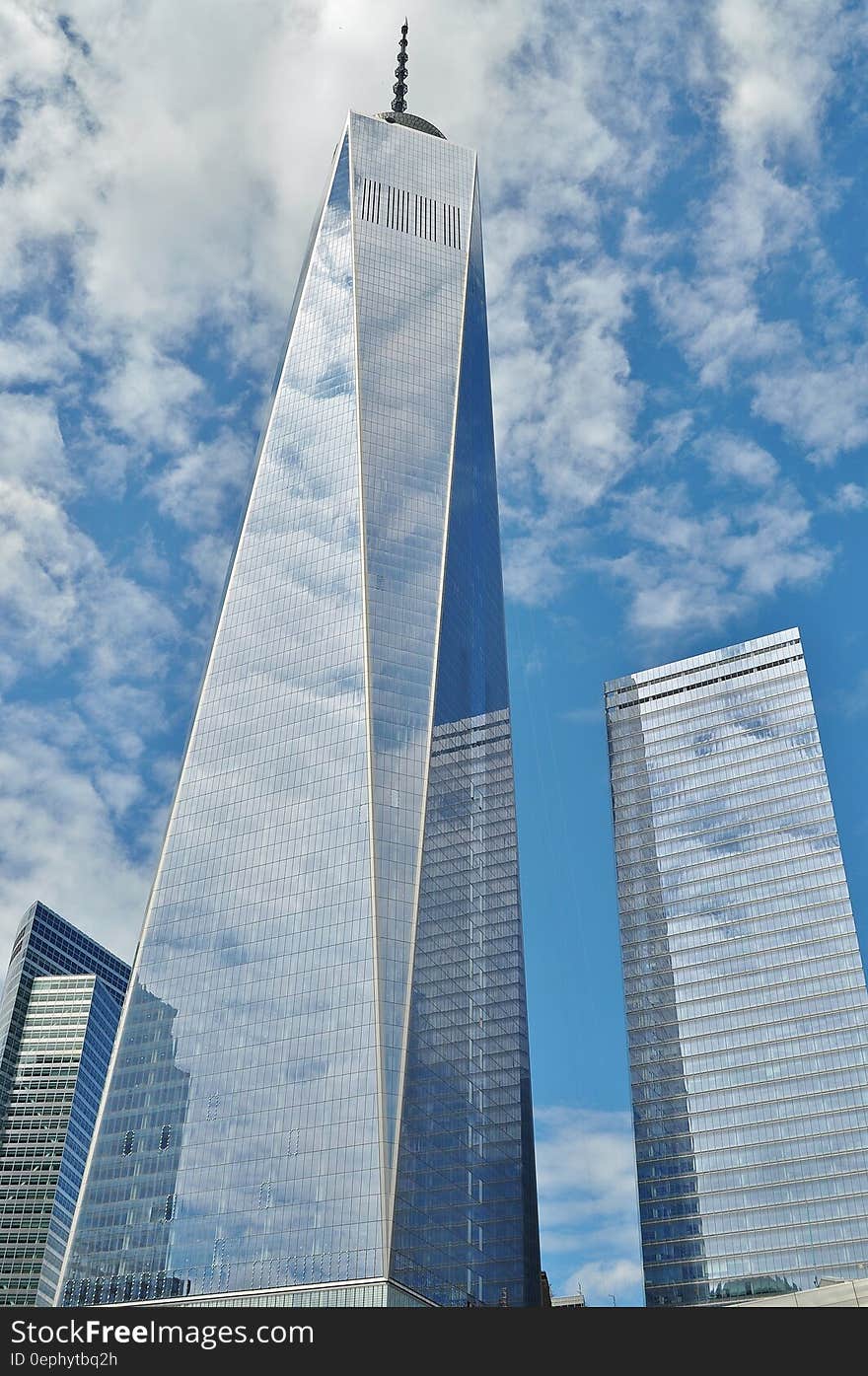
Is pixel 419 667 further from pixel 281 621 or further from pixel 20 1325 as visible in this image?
pixel 20 1325

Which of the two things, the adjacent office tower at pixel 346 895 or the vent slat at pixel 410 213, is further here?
the vent slat at pixel 410 213

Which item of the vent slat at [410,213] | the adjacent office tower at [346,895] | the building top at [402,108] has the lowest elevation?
the adjacent office tower at [346,895]

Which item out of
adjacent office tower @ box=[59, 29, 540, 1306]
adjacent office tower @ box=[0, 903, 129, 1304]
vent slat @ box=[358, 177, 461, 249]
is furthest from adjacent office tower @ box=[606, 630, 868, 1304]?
adjacent office tower @ box=[0, 903, 129, 1304]

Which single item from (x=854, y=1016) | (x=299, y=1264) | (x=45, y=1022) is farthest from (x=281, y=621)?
(x=45, y=1022)

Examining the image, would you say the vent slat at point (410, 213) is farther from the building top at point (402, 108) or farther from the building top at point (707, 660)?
the building top at point (707, 660)

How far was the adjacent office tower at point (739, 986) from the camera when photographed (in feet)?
441

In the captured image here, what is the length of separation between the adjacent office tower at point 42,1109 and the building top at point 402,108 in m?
133

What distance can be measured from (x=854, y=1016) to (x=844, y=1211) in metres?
21.3

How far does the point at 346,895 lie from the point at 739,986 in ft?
221

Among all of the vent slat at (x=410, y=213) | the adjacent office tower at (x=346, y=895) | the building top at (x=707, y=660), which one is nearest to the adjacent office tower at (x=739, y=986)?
the building top at (x=707, y=660)

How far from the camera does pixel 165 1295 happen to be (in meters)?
94.6

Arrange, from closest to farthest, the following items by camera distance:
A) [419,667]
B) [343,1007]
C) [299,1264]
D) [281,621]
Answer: [299,1264] → [343,1007] → [419,667] → [281,621]

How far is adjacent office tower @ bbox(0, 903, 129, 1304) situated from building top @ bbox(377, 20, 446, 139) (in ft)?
438

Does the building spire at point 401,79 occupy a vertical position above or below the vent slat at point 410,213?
above
